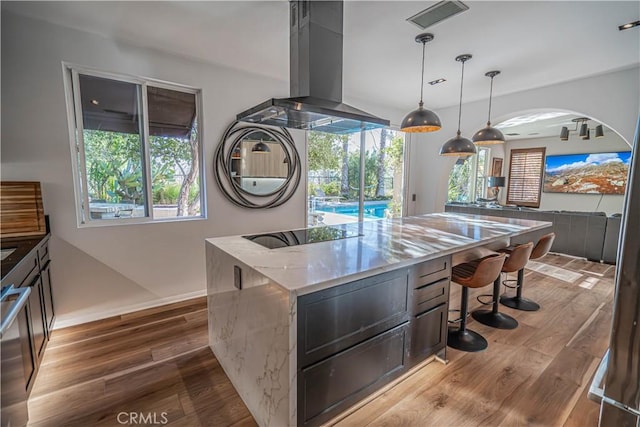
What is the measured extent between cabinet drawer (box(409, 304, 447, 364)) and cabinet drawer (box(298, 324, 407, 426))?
12 centimetres

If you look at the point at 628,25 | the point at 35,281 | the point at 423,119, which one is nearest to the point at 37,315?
the point at 35,281

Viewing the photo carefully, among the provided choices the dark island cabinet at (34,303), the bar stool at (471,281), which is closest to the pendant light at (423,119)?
the bar stool at (471,281)

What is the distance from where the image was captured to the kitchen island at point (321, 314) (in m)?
1.42

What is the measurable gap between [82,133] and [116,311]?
176cm

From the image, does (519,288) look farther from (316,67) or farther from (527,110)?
(316,67)

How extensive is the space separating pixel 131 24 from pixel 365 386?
11.0 ft

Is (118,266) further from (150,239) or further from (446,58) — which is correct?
(446,58)

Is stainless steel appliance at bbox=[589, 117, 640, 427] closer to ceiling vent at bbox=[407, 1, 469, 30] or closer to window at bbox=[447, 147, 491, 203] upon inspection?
ceiling vent at bbox=[407, 1, 469, 30]

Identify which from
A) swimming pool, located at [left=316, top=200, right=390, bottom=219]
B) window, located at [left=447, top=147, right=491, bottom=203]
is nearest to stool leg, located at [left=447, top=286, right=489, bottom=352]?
swimming pool, located at [left=316, top=200, right=390, bottom=219]

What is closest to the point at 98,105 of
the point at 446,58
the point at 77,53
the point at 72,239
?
the point at 77,53

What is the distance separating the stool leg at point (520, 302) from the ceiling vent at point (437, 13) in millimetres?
2619

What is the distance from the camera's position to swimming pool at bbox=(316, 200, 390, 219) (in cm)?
470

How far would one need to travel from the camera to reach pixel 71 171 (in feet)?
8.75

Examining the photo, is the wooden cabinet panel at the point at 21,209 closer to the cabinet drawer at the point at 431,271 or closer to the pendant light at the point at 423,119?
the cabinet drawer at the point at 431,271
